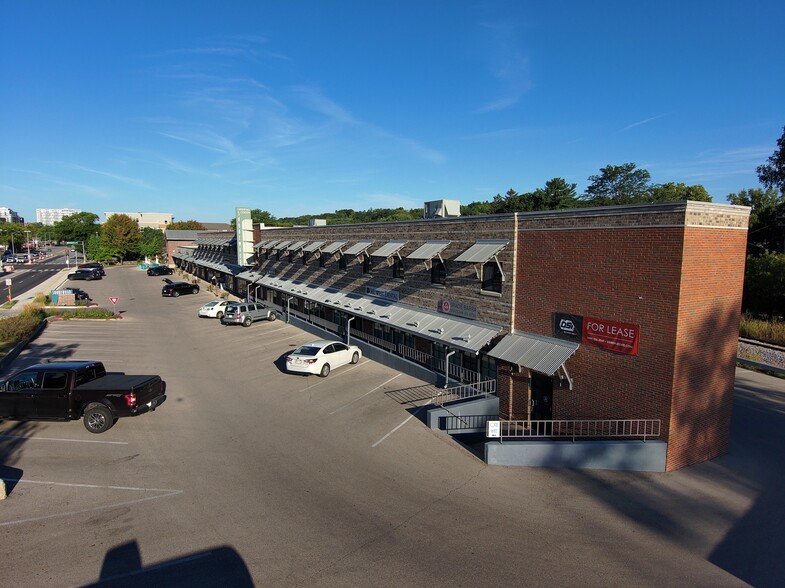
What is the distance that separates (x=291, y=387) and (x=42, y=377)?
822 centimetres

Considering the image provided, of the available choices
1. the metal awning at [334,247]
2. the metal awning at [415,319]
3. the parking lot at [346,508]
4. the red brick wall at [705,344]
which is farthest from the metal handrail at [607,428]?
the metal awning at [334,247]

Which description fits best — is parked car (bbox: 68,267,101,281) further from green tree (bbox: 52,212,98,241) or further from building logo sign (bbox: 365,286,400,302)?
green tree (bbox: 52,212,98,241)

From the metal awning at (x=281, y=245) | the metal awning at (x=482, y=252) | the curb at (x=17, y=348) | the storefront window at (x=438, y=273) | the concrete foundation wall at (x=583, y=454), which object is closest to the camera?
the concrete foundation wall at (x=583, y=454)

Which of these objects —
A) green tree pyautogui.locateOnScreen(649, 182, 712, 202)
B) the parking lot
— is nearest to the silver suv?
the parking lot

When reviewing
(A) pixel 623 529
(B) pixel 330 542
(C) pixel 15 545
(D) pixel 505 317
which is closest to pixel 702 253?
(D) pixel 505 317

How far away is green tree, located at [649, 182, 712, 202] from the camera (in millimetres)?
56763

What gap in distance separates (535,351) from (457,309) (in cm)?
435

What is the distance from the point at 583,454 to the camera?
12141 millimetres

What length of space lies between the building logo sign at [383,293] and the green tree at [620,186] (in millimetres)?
54160

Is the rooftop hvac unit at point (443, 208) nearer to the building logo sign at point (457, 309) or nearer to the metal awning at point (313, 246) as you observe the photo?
the building logo sign at point (457, 309)

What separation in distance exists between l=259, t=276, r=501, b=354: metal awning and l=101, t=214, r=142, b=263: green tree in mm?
75471

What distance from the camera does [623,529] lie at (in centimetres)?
936

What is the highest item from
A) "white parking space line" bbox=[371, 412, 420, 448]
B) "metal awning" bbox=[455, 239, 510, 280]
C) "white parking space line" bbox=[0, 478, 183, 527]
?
"metal awning" bbox=[455, 239, 510, 280]

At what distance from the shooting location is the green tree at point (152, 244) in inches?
3596
